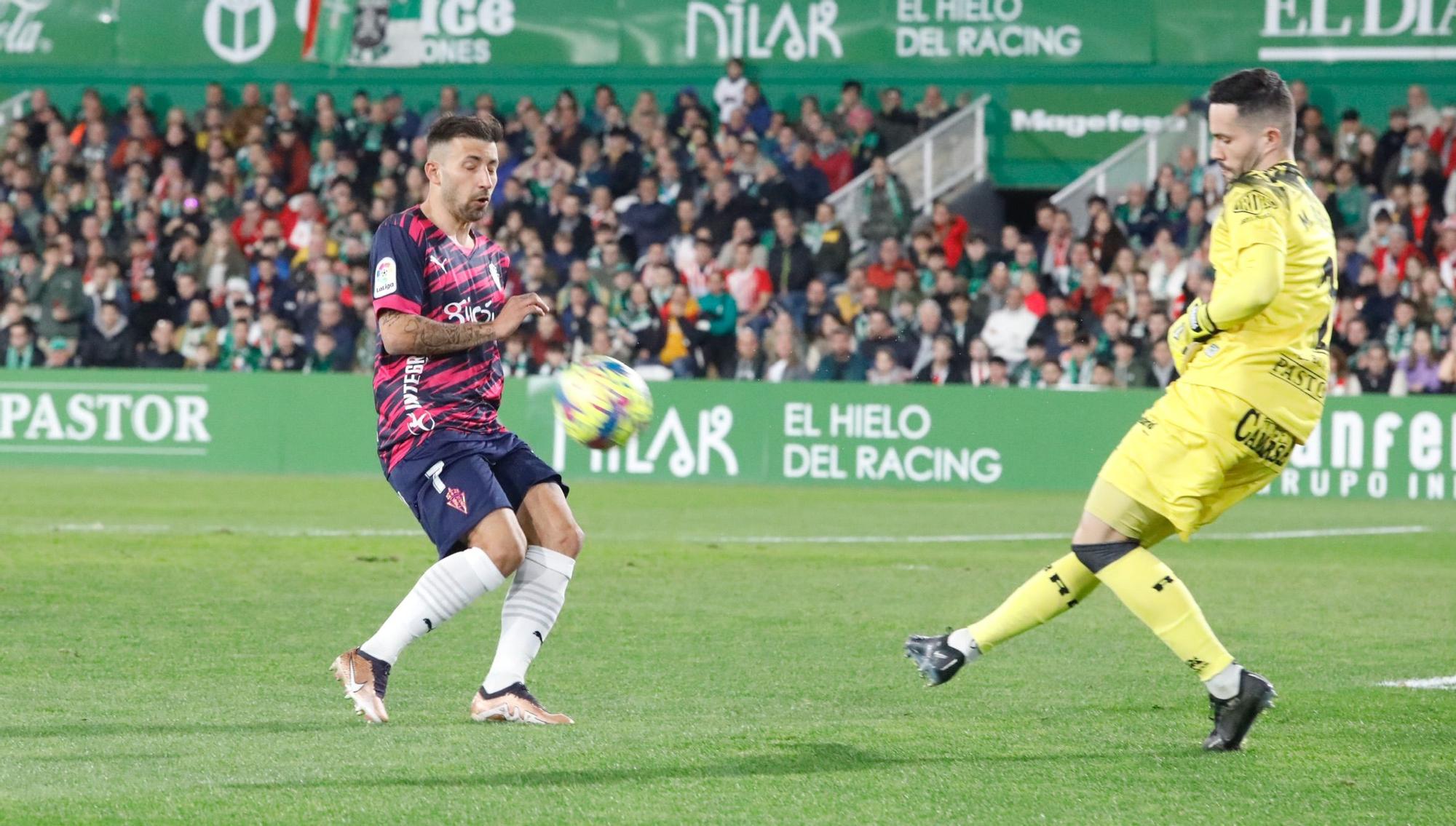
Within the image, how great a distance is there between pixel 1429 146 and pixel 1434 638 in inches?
560

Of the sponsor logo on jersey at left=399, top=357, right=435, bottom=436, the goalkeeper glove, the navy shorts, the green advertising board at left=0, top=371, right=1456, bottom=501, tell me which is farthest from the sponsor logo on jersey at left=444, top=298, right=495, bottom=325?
the green advertising board at left=0, top=371, right=1456, bottom=501

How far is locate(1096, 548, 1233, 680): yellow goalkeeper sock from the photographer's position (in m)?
6.11

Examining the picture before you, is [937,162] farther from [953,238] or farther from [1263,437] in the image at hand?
[1263,437]

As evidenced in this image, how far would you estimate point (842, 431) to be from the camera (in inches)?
798

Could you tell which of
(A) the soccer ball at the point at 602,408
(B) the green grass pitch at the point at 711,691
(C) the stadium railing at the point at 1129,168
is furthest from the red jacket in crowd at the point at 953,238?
(A) the soccer ball at the point at 602,408

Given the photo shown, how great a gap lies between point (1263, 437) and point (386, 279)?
2805 millimetres

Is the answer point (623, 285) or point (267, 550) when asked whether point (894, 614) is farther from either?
point (623, 285)

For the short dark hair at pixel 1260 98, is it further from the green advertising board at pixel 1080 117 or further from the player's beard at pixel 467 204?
the green advertising board at pixel 1080 117

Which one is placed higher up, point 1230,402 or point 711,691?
point 1230,402

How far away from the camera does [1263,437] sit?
6.04 metres

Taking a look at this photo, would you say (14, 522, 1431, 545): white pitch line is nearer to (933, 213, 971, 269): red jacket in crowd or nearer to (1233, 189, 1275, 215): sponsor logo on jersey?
(933, 213, 971, 269): red jacket in crowd

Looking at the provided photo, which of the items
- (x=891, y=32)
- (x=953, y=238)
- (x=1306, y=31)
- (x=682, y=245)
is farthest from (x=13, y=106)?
(x=1306, y=31)

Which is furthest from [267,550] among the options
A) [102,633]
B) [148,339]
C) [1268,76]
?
[148,339]

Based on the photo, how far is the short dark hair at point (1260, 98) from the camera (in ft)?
20.1
